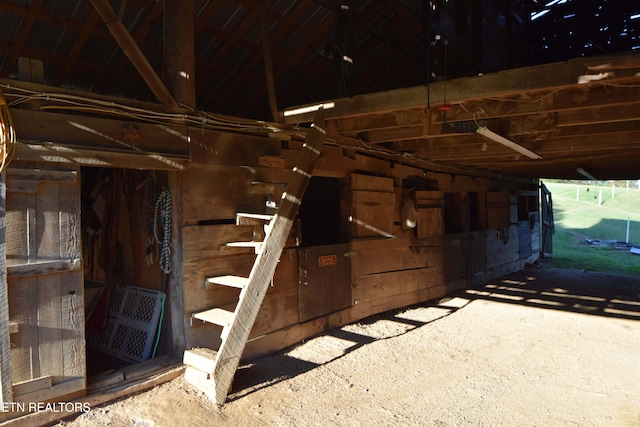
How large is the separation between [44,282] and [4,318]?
0.33m

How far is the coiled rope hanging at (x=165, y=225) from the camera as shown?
3.86m

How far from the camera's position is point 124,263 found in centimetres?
467

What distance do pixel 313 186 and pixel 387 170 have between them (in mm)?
1197

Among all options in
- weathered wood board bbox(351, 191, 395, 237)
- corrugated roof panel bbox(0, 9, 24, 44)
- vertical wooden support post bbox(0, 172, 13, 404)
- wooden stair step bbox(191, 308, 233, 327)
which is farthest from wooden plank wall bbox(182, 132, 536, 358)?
corrugated roof panel bbox(0, 9, 24, 44)

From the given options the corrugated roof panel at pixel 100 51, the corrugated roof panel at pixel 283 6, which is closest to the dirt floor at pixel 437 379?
the corrugated roof panel at pixel 100 51

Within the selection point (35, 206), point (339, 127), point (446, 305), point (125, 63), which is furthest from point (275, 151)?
point (446, 305)

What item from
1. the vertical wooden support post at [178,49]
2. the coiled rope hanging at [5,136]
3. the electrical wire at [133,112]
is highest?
the vertical wooden support post at [178,49]

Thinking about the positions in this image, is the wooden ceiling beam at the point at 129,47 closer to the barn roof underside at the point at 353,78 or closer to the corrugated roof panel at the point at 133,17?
the barn roof underside at the point at 353,78

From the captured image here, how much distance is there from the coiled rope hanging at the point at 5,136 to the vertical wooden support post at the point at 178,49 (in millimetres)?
1364

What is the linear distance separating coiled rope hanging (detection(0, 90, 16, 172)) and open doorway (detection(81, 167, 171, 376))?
1272mm

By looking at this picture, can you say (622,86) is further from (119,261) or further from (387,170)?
(119,261)

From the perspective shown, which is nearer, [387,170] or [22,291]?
[22,291]

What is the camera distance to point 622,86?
11.9ft

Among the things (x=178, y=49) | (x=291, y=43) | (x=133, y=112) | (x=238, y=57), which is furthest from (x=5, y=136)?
(x=291, y=43)
